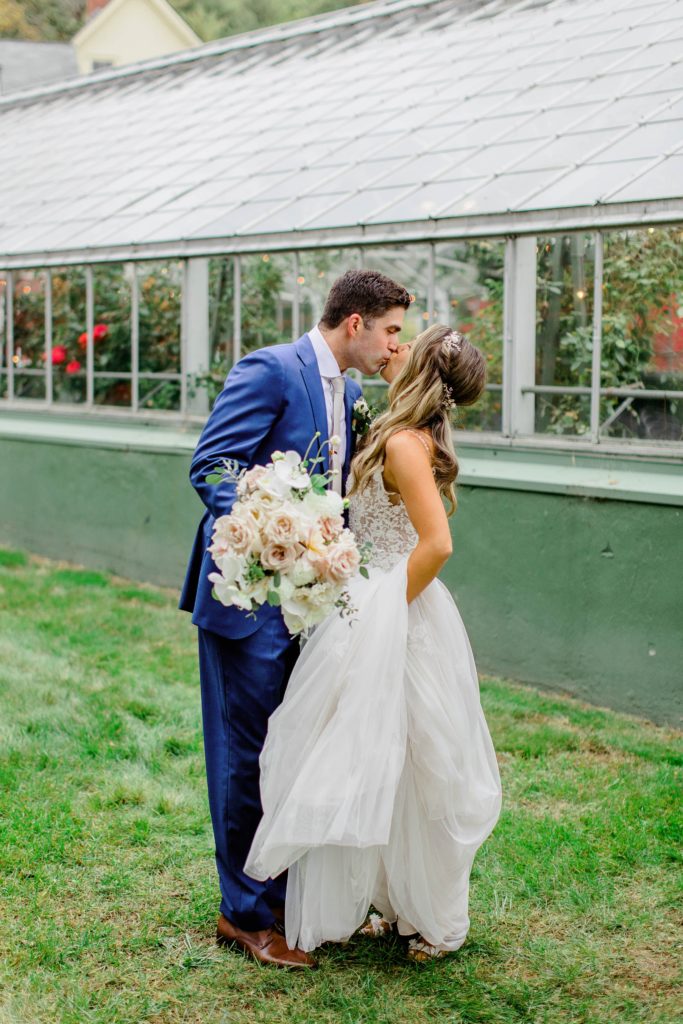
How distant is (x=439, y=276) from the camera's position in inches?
331

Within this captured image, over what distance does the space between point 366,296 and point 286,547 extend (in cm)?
89

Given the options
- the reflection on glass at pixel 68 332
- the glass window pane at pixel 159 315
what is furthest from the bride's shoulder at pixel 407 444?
the reflection on glass at pixel 68 332

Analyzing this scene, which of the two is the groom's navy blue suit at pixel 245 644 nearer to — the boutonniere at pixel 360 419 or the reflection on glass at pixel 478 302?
the boutonniere at pixel 360 419

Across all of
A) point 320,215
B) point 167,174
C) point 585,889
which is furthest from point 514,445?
point 167,174

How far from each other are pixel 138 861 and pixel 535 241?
4547 millimetres

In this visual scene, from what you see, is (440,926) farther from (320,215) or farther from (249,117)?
(249,117)

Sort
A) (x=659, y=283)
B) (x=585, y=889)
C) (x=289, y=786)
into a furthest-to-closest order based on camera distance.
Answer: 1. (x=659, y=283)
2. (x=585, y=889)
3. (x=289, y=786)

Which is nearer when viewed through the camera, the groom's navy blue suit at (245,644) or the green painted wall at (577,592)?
the groom's navy blue suit at (245,644)

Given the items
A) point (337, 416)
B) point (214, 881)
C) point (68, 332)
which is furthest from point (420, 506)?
point (68, 332)

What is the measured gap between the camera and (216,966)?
3.63m

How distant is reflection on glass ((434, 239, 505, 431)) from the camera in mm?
7641

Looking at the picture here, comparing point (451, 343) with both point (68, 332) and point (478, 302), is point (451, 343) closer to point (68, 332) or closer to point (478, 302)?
point (478, 302)

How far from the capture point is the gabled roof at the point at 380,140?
724 cm

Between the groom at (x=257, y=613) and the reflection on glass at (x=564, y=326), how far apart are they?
3685 mm
